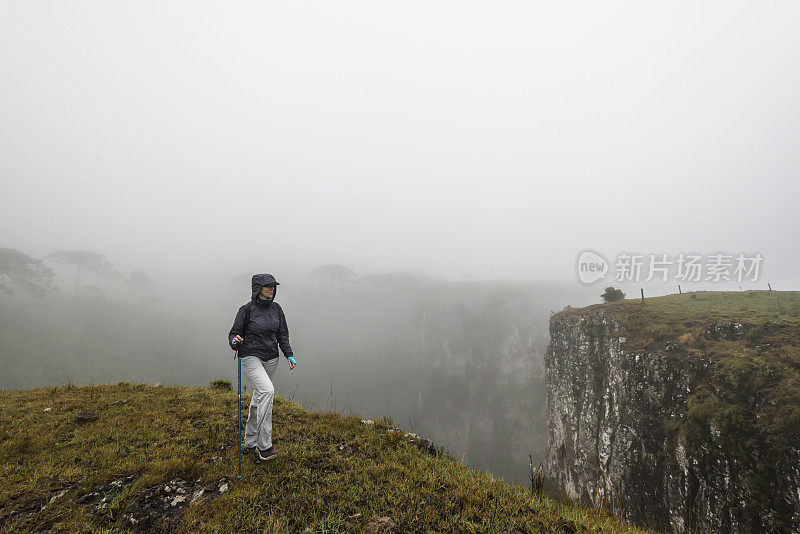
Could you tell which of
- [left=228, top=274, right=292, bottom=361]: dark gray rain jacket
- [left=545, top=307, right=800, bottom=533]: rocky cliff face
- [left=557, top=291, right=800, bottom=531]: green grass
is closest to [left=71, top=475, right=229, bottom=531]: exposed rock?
[left=228, top=274, right=292, bottom=361]: dark gray rain jacket

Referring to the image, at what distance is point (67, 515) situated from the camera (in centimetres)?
414

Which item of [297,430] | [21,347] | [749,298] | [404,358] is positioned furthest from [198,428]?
[404,358]

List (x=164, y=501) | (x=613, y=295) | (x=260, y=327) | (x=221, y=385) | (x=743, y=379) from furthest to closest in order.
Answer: (x=613, y=295), (x=743, y=379), (x=221, y=385), (x=260, y=327), (x=164, y=501)

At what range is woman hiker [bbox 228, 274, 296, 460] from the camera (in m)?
5.88

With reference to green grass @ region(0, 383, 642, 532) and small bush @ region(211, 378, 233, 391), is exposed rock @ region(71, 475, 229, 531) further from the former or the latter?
small bush @ region(211, 378, 233, 391)

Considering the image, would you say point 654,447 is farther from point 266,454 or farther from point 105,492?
point 105,492

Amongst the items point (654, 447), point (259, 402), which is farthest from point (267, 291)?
point (654, 447)

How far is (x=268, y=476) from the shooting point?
536 centimetres

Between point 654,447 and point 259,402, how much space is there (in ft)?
95.1

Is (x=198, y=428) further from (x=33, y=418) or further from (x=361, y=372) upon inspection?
(x=361, y=372)

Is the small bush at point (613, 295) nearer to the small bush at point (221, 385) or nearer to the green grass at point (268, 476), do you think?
the green grass at point (268, 476)

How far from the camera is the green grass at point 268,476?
4227 mm

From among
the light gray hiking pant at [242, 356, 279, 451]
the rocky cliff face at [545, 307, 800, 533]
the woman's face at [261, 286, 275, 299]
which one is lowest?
the rocky cliff face at [545, 307, 800, 533]

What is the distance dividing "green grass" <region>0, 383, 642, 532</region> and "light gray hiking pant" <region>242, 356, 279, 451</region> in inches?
19.2
